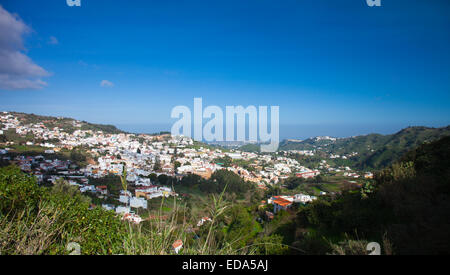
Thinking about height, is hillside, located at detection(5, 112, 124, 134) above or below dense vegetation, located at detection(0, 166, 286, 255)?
above

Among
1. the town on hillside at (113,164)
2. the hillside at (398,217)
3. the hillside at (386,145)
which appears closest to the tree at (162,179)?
the town on hillside at (113,164)

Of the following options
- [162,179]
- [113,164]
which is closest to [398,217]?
[162,179]

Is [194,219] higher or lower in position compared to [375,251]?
higher

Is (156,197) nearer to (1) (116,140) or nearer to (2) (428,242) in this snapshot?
(2) (428,242)

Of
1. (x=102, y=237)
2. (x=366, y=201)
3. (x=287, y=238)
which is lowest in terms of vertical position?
(x=287, y=238)

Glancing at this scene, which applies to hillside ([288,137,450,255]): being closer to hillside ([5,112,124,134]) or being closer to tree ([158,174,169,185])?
tree ([158,174,169,185])

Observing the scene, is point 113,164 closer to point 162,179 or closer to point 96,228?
point 162,179

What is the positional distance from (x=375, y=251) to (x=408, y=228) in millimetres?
2417

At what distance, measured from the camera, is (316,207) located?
9891mm

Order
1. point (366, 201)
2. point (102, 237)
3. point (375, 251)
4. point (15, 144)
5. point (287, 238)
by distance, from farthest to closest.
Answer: point (15, 144), point (287, 238), point (366, 201), point (102, 237), point (375, 251)

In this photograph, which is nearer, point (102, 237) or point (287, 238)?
point (102, 237)

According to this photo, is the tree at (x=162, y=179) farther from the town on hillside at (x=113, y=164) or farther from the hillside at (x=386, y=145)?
the hillside at (x=386, y=145)

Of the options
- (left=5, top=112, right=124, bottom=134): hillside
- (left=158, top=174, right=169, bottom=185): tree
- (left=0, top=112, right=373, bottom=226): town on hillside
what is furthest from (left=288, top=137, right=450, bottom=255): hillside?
(left=5, top=112, right=124, bottom=134): hillside

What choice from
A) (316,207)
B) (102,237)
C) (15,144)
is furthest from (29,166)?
(316,207)
